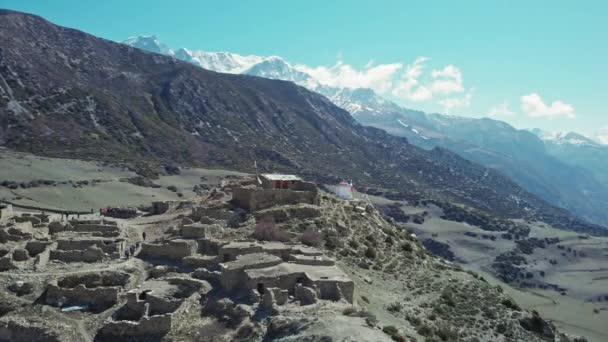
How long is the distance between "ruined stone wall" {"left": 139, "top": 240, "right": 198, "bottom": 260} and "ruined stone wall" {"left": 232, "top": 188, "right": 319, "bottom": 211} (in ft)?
29.3

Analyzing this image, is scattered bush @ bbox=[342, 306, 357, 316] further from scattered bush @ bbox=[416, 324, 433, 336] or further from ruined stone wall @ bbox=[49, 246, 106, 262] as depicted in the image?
ruined stone wall @ bbox=[49, 246, 106, 262]

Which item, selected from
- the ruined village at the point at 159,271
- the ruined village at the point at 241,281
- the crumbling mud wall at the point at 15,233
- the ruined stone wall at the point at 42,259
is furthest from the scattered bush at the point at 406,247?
the crumbling mud wall at the point at 15,233

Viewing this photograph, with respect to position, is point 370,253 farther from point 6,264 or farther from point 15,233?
point 15,233

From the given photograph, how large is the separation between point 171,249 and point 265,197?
35.8 ft

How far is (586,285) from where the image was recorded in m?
108

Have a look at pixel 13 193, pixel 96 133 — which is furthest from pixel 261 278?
pixel 96 133

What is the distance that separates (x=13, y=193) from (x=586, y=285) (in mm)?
103540

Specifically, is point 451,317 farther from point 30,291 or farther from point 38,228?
point 38,228

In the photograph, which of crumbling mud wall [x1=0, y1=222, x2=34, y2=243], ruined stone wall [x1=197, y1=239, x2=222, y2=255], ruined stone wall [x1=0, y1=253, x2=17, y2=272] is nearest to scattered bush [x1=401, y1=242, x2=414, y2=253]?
ruined stone wall [x1=197, y1=239, x2=222, y2=255]

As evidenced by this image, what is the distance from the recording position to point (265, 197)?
42.2 m

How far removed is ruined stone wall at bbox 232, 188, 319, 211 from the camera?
A: 41.6 m

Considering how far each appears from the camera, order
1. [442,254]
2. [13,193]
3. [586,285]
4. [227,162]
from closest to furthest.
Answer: [13,193], [586,285], [442,254], [227,162]

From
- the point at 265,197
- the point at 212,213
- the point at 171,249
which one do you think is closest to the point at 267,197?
the point at 265,197

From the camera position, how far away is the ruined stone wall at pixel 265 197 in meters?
41.6
